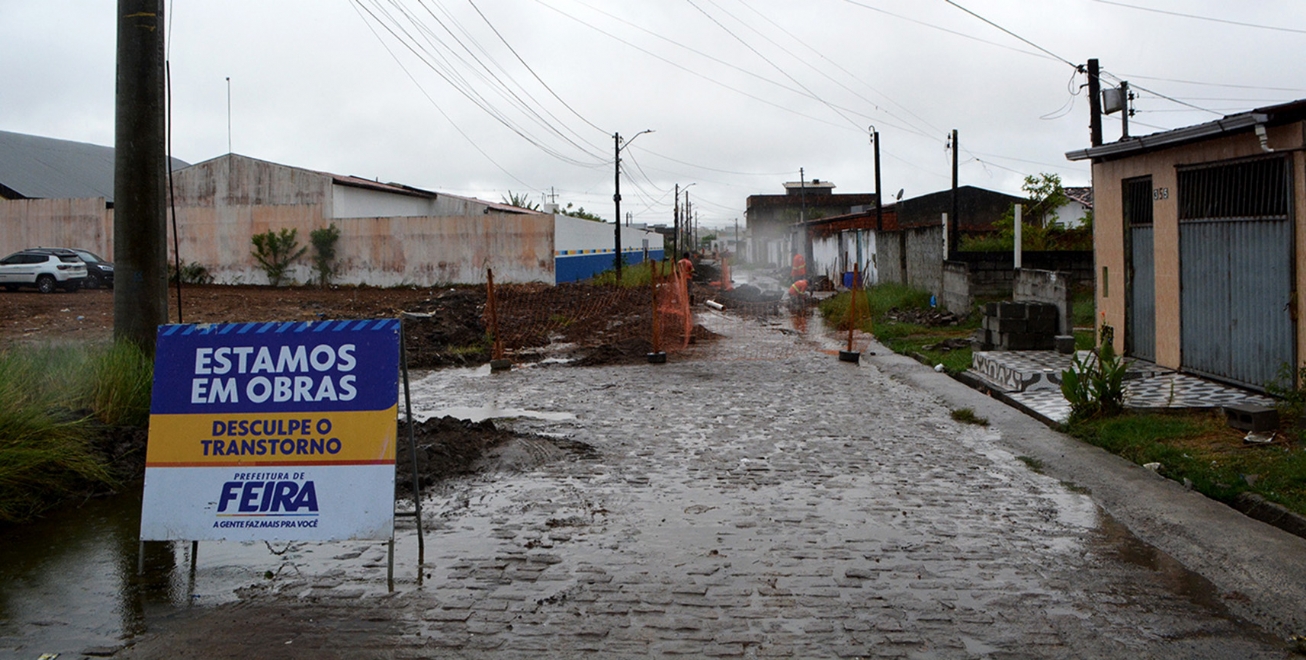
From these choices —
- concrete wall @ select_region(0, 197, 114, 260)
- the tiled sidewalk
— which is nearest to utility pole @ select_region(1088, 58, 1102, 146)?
the tiled sidewalk

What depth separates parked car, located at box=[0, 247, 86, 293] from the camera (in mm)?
35375

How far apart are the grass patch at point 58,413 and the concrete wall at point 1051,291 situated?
14.2 metres

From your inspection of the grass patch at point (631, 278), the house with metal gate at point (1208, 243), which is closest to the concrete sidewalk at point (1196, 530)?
the house with metal gate at point (1208, 243)

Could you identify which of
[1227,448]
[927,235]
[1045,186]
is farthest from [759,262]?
[1227,448]

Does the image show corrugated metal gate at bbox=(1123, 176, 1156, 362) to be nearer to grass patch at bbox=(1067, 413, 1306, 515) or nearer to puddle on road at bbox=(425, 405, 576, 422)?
grass patch at bbox=(1067, 413, 1306, 515)

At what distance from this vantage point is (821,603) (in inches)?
209

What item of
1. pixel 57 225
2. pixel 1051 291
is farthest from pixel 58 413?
pixel 57 225

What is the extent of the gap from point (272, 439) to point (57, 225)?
45.6 metres

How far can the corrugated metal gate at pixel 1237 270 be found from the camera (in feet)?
36.3

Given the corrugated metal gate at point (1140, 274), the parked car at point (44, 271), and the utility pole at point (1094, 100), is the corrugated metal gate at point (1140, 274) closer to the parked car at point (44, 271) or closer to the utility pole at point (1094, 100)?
the utility pole at point (1094, 100)

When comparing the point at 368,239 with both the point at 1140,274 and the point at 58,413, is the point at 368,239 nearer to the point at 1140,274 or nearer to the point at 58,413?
the point at 1140,274

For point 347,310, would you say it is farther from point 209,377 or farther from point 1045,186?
point 1045,186

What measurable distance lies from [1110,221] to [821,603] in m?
12.6

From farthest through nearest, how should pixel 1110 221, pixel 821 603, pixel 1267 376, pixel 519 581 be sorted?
pixel 1110 221 → pixel 1267 376 → pixel 519 581 → pixel 821 603
